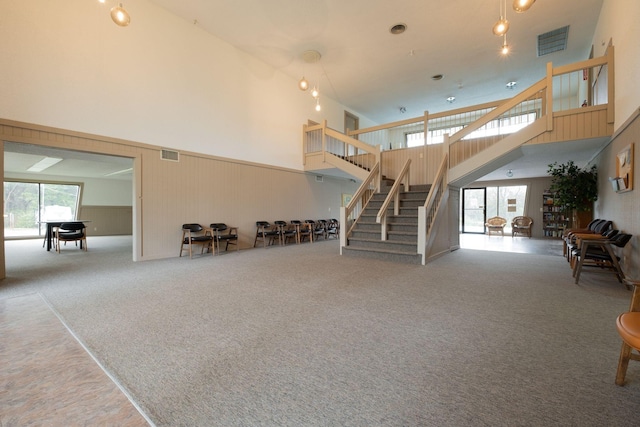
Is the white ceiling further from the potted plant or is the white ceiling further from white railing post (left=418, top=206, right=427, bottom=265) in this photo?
white railing post (left=418, top=206, right=427, bottom=265)

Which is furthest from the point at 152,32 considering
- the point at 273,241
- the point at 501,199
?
the point at 501,199

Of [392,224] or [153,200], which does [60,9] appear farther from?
[392,224]

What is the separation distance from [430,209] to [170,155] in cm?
580

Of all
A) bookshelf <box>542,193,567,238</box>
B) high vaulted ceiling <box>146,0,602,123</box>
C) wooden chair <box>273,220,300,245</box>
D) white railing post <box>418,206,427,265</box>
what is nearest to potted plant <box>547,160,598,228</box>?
high vaulted ceiling <box>146,0,602,123</box>

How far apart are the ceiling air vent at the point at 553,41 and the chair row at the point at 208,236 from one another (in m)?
9.01

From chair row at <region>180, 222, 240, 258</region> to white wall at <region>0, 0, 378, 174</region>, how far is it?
1.84m

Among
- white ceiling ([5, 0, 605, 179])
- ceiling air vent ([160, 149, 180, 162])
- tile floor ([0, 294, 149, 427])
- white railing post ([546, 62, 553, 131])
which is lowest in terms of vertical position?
tile floor ([0, 294, 149, 427])

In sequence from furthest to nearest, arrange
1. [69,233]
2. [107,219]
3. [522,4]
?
[107,219], [69,233], [522,4]

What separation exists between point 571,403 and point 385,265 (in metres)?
3.55

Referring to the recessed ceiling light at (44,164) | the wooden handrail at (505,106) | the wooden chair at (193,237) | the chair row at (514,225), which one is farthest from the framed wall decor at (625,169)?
the recessed ceiling light at (44,164)

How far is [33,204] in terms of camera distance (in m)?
11.1

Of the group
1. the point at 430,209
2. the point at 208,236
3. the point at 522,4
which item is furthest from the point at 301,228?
the point at 522,4

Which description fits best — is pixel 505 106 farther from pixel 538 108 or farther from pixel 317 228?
pixel 317 228

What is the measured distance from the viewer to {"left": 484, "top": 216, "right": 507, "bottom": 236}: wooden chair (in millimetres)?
11031
